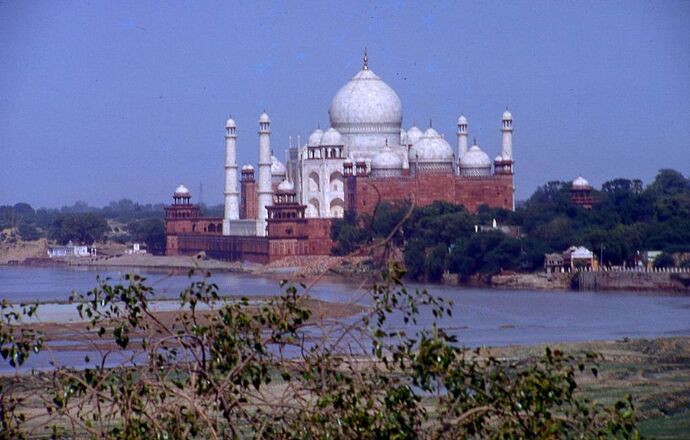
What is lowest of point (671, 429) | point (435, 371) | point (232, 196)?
point (671, 429)

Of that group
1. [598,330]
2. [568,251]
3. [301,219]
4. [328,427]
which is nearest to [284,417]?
[328,427]

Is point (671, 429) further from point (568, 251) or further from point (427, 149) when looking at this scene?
point (427, 149)

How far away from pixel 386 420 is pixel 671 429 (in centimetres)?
689

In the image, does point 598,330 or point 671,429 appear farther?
point 598,330

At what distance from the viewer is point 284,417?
6551 millimetres

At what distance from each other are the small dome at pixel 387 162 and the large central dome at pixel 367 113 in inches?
88.8

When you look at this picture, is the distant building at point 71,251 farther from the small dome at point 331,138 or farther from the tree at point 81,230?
the small dome at point 331,138

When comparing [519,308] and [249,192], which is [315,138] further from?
[519,308]

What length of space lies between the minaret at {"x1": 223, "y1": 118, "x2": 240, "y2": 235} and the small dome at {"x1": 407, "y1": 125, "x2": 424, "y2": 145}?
5.12 metres

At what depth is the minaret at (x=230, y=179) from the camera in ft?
150

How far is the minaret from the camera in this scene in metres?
45.6

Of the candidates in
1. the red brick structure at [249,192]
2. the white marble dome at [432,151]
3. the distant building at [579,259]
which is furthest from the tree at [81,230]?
the distant building at [579,259]

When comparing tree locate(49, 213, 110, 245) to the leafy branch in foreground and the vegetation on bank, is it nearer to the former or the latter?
the vegetation on bank

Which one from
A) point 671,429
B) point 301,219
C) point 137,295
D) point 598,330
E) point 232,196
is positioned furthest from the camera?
point 232,196
